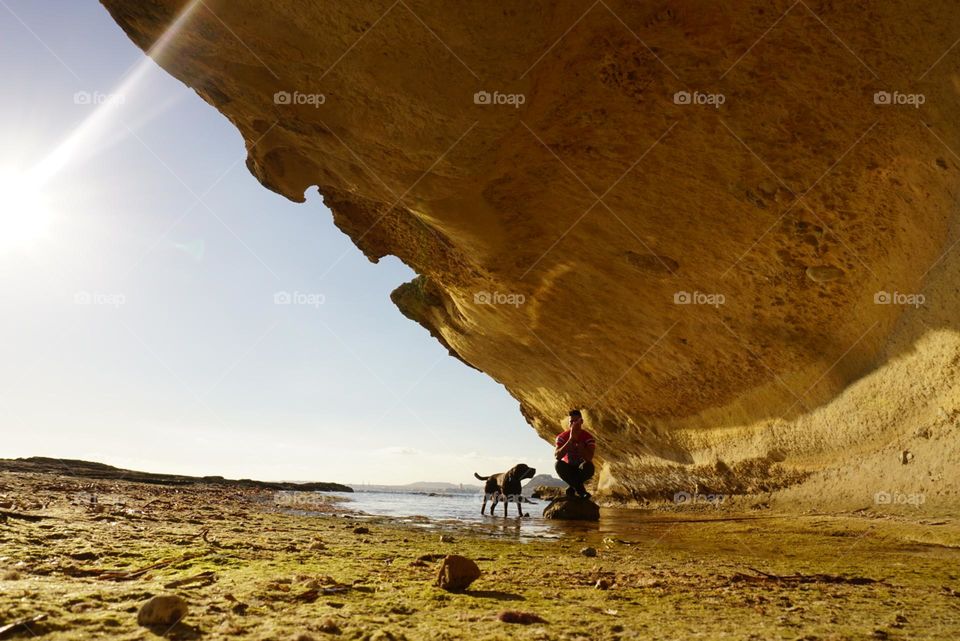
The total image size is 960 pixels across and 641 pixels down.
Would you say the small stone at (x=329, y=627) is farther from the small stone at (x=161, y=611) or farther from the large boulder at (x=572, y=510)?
the large boulder at (x=572, y=510)

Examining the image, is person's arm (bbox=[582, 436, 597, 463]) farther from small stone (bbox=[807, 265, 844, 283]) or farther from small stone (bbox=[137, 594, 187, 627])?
small stone (bbox=[137, 594, 187, 627])

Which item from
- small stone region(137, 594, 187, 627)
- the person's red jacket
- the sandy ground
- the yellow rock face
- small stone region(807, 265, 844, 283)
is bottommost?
the sandy ground

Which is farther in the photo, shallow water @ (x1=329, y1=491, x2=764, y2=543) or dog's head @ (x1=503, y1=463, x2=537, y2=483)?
dog's head @ (x1=503, y1=463, x2=537, y2=483)

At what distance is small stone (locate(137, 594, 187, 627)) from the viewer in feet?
5.88

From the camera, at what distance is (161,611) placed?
1.80m

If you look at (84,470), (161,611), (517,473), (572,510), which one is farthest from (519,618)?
(84,470)

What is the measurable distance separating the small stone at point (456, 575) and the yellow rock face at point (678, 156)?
16.0ft

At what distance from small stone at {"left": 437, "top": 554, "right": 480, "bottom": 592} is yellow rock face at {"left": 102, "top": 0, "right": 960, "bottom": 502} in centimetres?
487

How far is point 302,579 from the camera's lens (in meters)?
2.63

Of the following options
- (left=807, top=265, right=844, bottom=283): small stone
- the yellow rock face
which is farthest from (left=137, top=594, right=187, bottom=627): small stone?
(left=807, top=265, right=844, bottom=283): small stone

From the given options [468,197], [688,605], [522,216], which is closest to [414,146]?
[468,197]

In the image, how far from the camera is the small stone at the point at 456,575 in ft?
8.25

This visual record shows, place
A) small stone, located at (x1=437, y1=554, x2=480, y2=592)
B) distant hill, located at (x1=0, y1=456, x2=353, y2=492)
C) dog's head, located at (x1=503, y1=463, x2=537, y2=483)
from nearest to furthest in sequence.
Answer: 1. small stone, located at (x1=437, y1=554, x2=480, y2=592)
2. dog's head, located at (x1=503, y1=463, x2=537, y2=483)
3. distant hill, located at (x1=0, y1=456, x2=353, y2=492)

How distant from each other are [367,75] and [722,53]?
380 centimetres
